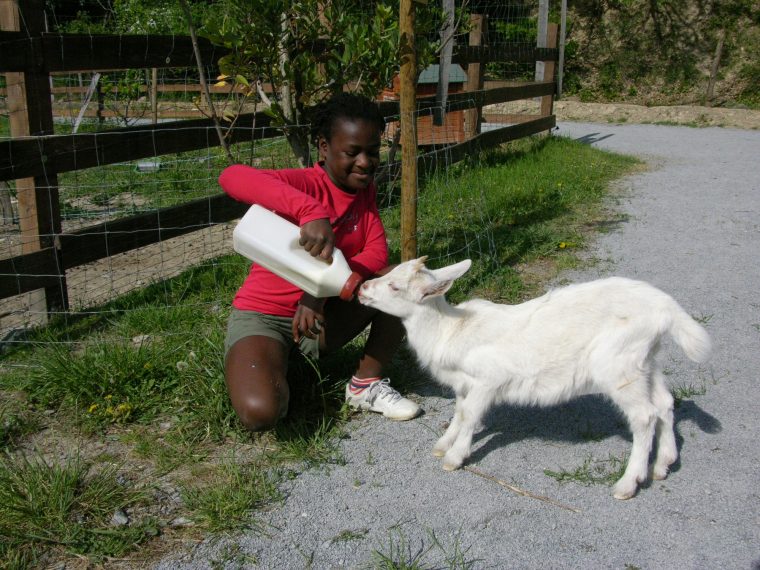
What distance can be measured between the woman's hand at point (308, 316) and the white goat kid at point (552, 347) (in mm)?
215

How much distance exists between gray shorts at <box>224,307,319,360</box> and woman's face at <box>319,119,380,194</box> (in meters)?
0.77

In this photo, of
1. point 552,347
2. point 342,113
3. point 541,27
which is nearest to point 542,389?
point 552,347

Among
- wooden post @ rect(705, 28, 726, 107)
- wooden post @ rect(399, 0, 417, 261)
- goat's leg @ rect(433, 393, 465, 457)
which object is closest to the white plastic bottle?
goat's leg @ rect(433, 393, 465, 457)

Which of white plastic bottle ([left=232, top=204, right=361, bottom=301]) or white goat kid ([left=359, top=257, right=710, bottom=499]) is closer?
white goat kid ([left=359, top=257, right=710, bottom=499])

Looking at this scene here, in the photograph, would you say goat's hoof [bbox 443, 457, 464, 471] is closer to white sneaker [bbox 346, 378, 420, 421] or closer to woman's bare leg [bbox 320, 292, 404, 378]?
white sneaker [bbox 346, 378, 420, 421]

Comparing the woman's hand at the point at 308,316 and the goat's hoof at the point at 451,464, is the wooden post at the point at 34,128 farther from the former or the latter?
the goat's hoof at the point at 451,464

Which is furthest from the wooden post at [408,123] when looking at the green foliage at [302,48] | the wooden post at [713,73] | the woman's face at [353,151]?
the wooden post at [713,73]

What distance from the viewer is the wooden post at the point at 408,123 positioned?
3.89 m

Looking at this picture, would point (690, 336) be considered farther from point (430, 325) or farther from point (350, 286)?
point (350, 286)

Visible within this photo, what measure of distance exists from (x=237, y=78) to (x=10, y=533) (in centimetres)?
268

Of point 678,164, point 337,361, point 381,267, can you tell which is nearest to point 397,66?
point 381,267

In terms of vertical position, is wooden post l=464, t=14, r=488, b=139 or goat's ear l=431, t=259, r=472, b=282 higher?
wooden post l=464, t=14, r=488, b=139

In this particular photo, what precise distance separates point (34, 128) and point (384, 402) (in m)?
2.87

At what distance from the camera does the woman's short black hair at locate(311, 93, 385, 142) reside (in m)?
3.30
